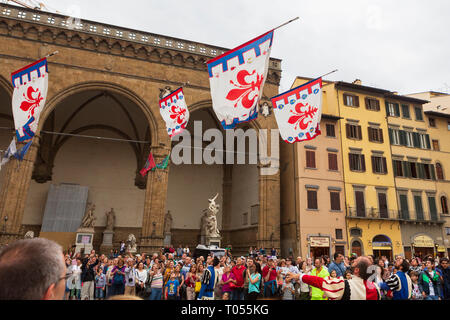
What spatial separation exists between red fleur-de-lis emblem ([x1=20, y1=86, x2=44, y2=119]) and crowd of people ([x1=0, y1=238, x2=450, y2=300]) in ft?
19.5

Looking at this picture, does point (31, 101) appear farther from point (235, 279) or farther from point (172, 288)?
point (235, 279)

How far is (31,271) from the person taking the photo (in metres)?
1.45

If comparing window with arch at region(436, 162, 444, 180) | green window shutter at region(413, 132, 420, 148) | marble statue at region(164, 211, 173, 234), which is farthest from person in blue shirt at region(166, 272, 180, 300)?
window with arch at region(436, 162, 444, 180)

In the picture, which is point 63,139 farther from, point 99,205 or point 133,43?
point 133,43

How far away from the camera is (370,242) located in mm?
23719

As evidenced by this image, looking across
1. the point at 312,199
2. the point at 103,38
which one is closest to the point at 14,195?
the point at 103,38

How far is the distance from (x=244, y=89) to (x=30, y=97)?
8.36 m

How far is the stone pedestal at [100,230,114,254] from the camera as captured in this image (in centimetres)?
2523

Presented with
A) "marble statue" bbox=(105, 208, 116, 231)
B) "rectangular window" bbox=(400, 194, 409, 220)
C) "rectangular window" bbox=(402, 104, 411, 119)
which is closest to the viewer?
"rectangular window" bbox=(400, 194, 409, 220)

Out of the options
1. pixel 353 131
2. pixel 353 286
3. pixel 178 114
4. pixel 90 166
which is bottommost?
pixel 353 286

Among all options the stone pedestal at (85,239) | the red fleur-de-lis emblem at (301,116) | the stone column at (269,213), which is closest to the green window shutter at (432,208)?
the stone column at (269,213)

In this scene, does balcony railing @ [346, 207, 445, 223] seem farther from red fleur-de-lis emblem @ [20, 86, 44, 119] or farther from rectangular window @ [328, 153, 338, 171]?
red fleur-de-lis emblem @ [20, 86, 44, 119]
